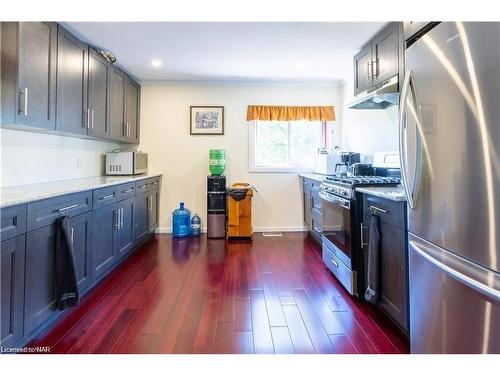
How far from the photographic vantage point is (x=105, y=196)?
2686 mm

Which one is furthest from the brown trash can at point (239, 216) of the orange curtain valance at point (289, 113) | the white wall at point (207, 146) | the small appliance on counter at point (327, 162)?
the orange curtain valance at point (289, 113)

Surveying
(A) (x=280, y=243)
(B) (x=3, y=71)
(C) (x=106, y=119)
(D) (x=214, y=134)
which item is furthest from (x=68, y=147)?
(A) (x=280, y=243)

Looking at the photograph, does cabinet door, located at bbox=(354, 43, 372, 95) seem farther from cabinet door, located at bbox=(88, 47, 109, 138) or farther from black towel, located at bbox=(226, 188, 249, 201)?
cabinet door, located at bbox=(88, 47, 109, 138)

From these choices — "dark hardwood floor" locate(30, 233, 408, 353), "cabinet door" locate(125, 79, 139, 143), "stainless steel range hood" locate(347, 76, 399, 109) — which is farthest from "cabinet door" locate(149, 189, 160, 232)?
"stainless steel range hood" locate(347, 76, 399, 109)

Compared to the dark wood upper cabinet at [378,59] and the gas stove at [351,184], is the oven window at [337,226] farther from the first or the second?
the dark wood upper cabinet at [378,59]

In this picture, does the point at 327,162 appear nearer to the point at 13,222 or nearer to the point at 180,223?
the point at 180,223

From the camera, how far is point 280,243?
4086 millimetres

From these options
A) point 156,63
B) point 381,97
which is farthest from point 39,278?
point 381,97

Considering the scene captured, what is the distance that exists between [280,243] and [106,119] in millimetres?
2737

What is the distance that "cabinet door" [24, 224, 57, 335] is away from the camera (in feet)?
5.46

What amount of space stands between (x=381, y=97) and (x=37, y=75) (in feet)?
9.78

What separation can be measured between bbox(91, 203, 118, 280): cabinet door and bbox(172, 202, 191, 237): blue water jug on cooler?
1.53 meters

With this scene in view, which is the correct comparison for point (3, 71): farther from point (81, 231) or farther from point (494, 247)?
point (494, 247)

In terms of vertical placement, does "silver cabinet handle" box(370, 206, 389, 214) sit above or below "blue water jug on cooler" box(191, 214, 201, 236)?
above
